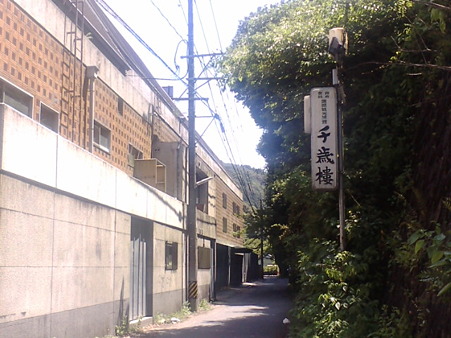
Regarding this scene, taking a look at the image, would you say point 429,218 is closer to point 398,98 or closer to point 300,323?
point 398,98

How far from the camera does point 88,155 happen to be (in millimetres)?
11852

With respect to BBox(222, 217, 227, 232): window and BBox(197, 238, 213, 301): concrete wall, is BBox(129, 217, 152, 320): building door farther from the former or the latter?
BBox(222, 217, 227, 232): window

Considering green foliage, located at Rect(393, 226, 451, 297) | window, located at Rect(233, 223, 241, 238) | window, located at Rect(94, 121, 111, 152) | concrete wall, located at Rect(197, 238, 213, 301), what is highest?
window, located at Rect(94, 121, 111, 152)

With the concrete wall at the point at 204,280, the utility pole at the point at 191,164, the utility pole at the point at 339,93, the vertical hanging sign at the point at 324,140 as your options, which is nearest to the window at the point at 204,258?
the concrete wall at the point at 204,280

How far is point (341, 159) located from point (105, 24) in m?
9.45

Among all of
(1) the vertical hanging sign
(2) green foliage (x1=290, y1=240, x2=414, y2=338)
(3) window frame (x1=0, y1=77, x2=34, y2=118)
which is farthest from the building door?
(1) the vertical hanging sign

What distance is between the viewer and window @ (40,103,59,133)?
11.3 meters

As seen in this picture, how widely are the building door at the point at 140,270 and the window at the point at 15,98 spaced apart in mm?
6057

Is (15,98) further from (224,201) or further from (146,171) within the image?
(224,201)

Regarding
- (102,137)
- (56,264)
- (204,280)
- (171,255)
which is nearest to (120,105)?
(102,137)

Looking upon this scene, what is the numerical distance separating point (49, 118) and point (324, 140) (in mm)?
5561

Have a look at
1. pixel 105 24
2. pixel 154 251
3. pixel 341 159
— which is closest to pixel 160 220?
pixel 154 251

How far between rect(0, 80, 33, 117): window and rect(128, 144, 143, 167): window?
6.85 meters

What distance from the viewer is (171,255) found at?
802 inches
